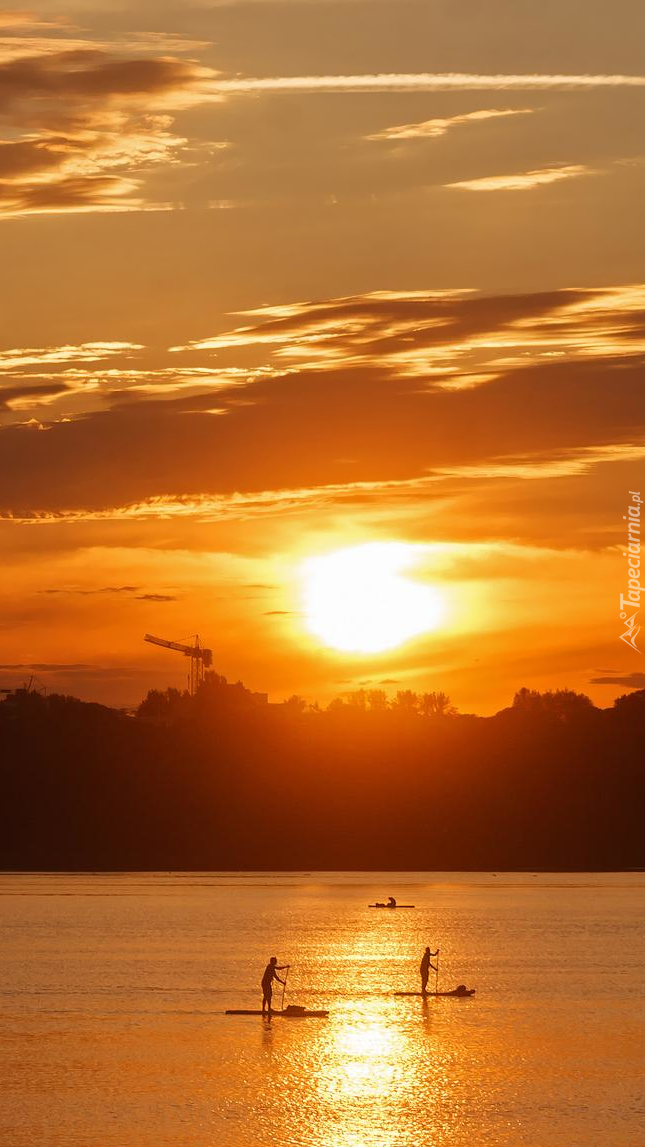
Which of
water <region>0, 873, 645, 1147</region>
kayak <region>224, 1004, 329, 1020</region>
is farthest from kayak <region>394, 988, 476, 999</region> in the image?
kayak <region>224, 1004, 329, 1020</region>

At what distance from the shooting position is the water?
53281 mm

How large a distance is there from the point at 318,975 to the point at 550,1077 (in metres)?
44.7

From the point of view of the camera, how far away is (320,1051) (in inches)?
2689

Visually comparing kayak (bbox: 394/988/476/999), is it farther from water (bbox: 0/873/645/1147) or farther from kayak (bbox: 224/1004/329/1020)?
kayak (bbox: 224/1004/329/1020)

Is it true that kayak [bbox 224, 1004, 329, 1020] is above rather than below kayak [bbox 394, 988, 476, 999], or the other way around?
below

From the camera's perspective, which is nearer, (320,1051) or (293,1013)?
(320,1051)

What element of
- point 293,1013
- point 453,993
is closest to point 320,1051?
point 293,1013

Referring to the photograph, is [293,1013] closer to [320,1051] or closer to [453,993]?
[320,1051]

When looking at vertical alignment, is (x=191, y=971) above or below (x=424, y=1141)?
above

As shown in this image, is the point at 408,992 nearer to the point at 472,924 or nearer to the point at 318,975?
the point at 318,975

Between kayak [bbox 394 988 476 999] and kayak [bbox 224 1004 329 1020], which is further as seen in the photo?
kayak [bbox 394 988 476 999]

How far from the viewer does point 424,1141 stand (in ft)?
168

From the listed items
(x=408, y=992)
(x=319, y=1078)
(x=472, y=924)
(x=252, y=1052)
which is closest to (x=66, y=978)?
(x=408, y=992)

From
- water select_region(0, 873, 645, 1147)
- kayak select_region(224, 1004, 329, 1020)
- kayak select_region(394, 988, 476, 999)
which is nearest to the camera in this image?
water select_region(0, 873, 645, 1147)
